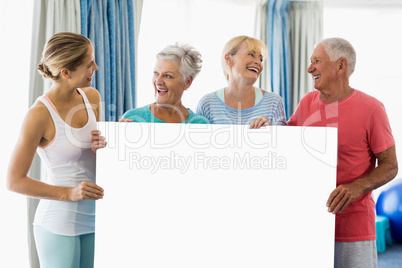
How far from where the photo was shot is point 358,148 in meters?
1.69

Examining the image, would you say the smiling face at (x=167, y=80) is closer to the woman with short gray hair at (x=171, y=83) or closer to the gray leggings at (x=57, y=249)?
the woman with short gray hair at (x=171, y=83)

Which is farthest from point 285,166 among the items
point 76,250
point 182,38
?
point 182,38

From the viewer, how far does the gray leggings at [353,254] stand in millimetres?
1665

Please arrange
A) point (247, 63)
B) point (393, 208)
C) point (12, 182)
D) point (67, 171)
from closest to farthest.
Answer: point (12, 182) → point (67, 171) → point (247, 63) → point (393, 208)

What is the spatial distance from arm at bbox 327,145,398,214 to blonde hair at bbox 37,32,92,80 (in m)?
1.14

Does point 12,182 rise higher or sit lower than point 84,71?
lower

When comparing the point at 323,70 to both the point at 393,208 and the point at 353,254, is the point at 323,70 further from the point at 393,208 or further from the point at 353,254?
the point at 393,208

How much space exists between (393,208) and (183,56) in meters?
2.79

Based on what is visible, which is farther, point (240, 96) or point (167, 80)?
point (240, 96)

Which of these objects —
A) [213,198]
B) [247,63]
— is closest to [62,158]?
[213,198]

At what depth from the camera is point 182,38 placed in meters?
3.57

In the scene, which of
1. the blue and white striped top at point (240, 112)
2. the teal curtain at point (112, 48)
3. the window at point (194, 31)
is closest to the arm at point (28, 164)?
the blue and white striped top at point (240, 112)

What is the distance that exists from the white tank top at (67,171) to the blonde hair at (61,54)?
0.11 metres

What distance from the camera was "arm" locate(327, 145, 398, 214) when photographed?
1.52 m
